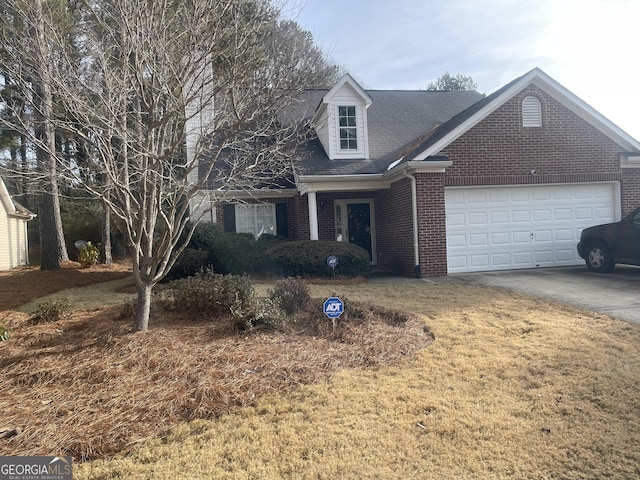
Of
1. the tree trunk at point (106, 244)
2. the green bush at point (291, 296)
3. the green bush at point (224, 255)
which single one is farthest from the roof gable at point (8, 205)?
the green bush at point (291, 296)

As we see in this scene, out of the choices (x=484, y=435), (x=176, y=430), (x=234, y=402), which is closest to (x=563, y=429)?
(x=484, y=435)

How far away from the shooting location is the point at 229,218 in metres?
14.2

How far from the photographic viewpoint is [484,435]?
3463 mm

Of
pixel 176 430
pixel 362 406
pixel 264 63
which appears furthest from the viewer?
pixel 264 63

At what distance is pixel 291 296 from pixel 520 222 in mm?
7865

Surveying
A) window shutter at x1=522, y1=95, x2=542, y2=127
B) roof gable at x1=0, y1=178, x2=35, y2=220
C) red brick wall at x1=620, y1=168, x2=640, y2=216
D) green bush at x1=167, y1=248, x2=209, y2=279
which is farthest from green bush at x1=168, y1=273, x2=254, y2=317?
roof gable at x1=0, y1=178, x2=35, y2=220

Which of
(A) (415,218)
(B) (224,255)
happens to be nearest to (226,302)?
(B) (224,255)

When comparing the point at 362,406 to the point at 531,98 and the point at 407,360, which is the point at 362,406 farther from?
the point at 531,98

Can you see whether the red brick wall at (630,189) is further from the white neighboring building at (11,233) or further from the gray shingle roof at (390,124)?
the white neighboring building at (11,233)

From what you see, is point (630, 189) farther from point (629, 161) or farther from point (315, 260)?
point (315, 260)

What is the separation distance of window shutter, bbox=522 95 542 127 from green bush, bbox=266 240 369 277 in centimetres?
558

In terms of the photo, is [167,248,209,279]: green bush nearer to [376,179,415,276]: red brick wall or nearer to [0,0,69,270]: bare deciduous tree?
[0,0,69,270]: bare deciduous tree

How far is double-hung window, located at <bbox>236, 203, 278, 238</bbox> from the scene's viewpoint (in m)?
14.4

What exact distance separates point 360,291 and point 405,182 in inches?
156
